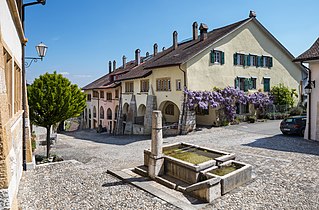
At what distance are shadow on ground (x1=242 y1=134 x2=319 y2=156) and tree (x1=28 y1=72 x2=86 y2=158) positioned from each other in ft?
35.7

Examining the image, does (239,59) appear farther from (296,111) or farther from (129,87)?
(129,87)

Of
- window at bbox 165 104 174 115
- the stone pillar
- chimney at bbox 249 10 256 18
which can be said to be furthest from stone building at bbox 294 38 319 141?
window at bbox 165 104 174 115

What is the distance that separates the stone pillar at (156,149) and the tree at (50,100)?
7361 millimetres

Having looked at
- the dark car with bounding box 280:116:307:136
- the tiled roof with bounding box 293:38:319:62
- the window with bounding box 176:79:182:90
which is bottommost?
the dark car with bounding box 280:116:307:136

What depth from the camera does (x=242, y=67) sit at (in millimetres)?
26375

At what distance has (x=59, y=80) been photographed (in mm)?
13867

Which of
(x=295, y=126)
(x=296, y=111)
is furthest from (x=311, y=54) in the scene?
(x=296, y=111)

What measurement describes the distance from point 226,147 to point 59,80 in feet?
33.8

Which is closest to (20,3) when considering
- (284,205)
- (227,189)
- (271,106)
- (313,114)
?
(227,189)

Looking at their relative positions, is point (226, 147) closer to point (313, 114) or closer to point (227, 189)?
point (313, 114)

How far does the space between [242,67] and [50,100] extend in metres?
20.1

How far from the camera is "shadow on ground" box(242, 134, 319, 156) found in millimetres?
12703

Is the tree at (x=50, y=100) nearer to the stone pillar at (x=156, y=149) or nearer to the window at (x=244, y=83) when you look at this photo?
the stone pillar at (x=156, y=149)

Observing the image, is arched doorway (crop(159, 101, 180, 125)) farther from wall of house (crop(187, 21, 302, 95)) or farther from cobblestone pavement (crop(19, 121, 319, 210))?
cobblestone pavement (crop(19, 121, 319, 210))
